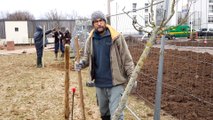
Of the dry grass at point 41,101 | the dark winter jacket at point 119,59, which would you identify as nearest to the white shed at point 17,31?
the dry grass at point 41,101

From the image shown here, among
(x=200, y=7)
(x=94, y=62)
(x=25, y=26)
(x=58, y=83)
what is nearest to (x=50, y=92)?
(x=58, y=83)

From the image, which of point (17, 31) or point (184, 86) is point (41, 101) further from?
point (17, 31)

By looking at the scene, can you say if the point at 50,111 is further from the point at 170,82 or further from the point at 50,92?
the point at 170,82

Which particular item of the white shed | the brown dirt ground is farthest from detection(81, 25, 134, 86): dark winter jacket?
the white shed

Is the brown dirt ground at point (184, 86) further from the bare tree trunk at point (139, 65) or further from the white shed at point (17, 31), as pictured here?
the white shed at point (17, 31)

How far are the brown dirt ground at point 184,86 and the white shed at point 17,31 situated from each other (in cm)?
2712

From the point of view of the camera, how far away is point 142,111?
5.52 m

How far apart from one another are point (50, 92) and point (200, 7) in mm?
4401

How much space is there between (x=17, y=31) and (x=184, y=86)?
29.4m

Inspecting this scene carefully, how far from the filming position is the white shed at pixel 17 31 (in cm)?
3297

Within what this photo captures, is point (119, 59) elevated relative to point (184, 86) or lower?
elevated

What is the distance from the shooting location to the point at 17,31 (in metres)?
33.1

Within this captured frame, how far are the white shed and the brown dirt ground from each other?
2712 centimetres

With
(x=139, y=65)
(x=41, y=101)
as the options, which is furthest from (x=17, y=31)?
(x=139, y=65)
